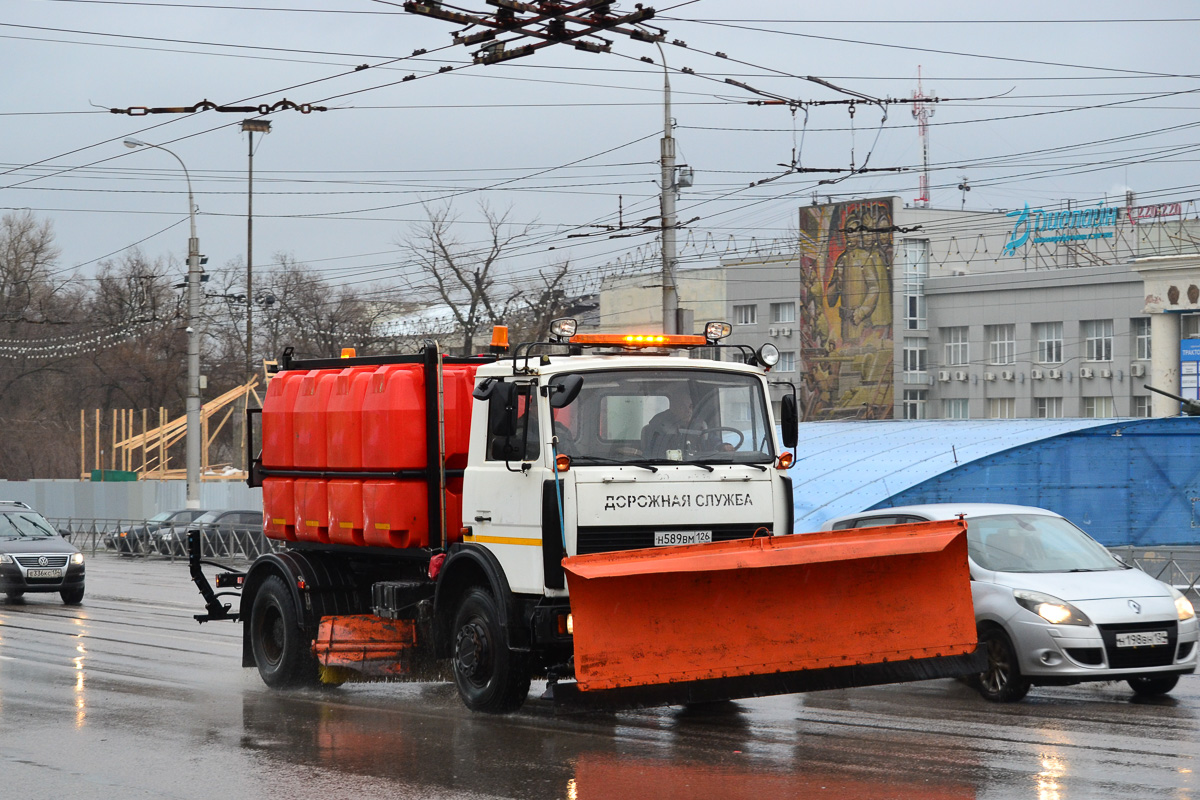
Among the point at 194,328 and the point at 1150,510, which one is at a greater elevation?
the point at 194,328

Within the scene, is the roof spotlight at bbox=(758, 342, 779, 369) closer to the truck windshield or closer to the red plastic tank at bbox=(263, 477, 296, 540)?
the truck windshield

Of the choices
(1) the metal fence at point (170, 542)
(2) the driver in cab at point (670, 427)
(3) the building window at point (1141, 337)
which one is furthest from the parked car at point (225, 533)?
(3) the building window at point (1141, 337)

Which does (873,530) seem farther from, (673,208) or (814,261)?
(814,261)

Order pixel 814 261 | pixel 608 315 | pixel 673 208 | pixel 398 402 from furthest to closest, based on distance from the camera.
Answer: pixel 608 315 < pixel 814 261 < pixel 673 208 < pixel 398 402

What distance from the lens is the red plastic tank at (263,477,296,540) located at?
12.7 m

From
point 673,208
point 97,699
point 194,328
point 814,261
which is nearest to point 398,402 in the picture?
point 97,699

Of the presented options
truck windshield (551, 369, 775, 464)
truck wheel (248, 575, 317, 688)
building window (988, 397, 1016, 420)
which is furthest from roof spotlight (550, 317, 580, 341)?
building window (988, 397, 1016, 420)

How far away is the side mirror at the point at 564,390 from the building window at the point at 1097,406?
2815 inches

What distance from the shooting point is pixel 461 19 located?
14.4 meters

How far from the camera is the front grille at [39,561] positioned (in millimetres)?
22250

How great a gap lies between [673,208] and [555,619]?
47.6ft

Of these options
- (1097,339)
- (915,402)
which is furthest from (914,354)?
(1097,339)

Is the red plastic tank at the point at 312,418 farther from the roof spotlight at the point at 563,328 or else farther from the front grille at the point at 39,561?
the front grille at the point at 39,561

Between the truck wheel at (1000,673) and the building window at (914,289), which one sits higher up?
the building window at (914,289)
